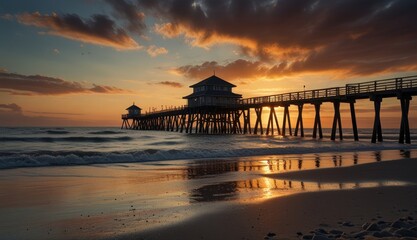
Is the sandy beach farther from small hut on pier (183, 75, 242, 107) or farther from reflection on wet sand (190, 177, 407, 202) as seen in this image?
small hut on pier (183, 75, 242, 107)

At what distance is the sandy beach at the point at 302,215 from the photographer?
14.6 ft

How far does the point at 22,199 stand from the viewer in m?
6.92

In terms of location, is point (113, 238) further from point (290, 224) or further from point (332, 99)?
point (332, 99)

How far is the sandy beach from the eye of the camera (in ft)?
14.6

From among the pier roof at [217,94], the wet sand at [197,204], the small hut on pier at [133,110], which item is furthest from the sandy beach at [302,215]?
the small hut on pier at [133,110]

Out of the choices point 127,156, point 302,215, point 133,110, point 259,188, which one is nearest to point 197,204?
point 302,215

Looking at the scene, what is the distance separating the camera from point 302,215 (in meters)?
5.31

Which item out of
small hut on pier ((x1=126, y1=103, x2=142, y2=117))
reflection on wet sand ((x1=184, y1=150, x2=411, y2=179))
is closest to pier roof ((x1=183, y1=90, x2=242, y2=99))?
reflection on wet sand ((x1=184, y1=150, x2=411, y2=179))

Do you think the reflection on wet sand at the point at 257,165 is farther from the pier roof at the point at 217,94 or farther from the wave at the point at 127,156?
the pier roof at the point at 217,94

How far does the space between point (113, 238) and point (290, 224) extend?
235cm

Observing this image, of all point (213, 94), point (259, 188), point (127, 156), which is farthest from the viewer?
point (213, 94)

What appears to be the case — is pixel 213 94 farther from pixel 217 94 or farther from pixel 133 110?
pixel 133 110

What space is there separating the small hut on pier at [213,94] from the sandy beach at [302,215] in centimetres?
4190

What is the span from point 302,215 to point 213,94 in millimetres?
45301
